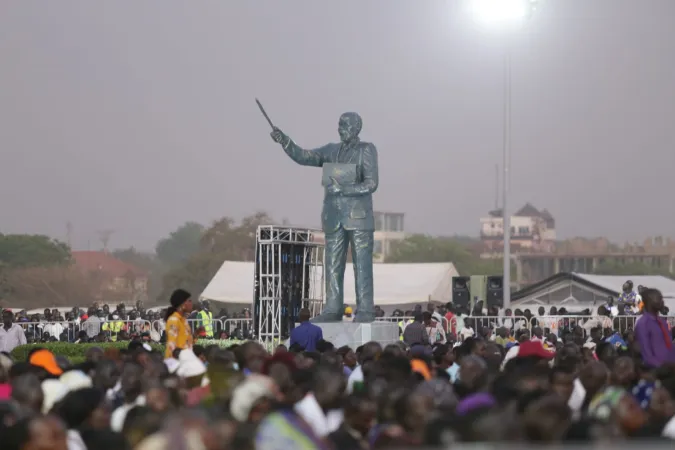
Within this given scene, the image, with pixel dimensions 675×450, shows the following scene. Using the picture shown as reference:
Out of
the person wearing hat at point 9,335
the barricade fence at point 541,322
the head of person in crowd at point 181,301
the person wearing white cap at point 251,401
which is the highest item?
the head of person in crowd at point 181,301

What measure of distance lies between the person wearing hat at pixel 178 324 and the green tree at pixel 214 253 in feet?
146

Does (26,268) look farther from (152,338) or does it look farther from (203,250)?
(152,338)

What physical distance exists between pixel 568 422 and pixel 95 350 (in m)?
6.91

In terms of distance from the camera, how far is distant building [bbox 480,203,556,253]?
69.1 meters

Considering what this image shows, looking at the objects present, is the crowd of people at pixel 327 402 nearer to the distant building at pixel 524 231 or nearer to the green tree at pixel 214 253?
the green tree at pixel 214 253

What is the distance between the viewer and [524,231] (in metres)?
74.1

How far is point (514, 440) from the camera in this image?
6055 mm

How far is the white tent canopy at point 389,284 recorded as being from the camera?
127 ft

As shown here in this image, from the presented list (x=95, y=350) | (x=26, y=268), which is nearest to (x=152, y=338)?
(x=95, y=350)

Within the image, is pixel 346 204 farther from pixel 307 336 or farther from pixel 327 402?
→ pixel 327 402

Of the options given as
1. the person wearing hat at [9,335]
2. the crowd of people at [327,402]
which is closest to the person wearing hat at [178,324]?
the crowd of people at [327,402]

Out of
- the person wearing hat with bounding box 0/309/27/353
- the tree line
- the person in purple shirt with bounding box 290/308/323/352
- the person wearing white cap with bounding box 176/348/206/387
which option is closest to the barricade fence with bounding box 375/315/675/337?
the person wearing hat with bounding box 0/309/27/353

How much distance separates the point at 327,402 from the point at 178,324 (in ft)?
16.4

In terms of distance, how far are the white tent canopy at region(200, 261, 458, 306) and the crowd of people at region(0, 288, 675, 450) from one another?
85.3ft
